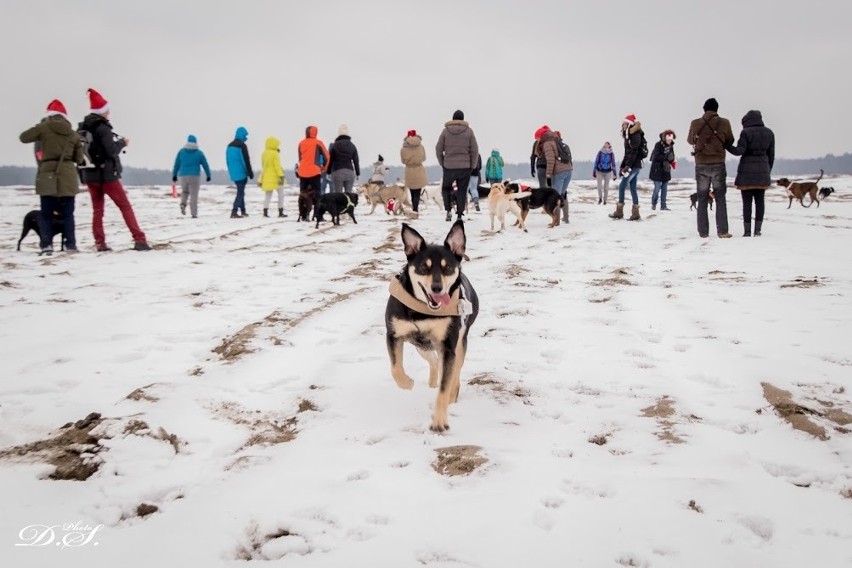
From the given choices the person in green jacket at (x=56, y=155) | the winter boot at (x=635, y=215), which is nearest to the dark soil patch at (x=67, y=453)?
the person in green jacket at (x=56, y=155)

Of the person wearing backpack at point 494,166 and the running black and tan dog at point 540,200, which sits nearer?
the running black and tan dog at point 540,200

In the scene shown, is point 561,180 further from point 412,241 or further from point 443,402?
point 443,402

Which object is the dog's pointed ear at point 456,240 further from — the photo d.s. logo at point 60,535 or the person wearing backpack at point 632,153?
the person wearing backpack at point 632,153

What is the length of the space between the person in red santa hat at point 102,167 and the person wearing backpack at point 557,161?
32.0 ft

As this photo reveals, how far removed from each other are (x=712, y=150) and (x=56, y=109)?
11.6 meters

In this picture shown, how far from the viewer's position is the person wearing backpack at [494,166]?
20.3 m

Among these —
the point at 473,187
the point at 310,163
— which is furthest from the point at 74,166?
the point at 473,187

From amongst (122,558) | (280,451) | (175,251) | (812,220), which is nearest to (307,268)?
(175,251)

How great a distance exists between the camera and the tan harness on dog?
301 cm

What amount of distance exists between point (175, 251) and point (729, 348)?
8.30 m

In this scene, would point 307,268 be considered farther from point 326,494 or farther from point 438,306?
point 326,494

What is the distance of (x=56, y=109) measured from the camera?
26.8ft

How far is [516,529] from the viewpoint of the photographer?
196cm

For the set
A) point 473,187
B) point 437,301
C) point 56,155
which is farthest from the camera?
point 473,187
